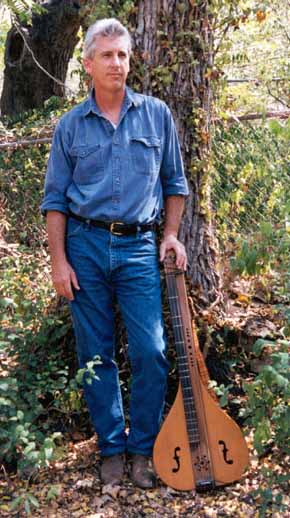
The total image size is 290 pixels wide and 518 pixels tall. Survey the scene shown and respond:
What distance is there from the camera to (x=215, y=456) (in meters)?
3.89

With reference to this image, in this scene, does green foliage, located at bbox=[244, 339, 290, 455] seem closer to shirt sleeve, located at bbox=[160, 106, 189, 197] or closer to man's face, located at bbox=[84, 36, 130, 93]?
shirt sleeve, located at bbox=[160, 106, 189, 197]

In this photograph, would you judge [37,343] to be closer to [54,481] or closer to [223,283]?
[54,481]

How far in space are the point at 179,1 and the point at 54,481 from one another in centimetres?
275

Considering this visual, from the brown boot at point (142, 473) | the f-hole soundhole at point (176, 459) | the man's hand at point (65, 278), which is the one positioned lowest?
the brown boot at point (142, 473)

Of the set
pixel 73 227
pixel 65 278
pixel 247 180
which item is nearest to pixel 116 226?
pixel 73 227

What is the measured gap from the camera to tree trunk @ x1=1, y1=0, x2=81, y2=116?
399 inches

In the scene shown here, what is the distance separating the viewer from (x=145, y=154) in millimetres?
3688

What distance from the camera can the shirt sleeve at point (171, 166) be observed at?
12.5 ft

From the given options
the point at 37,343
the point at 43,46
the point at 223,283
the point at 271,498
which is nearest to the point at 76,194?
the point at 37,343

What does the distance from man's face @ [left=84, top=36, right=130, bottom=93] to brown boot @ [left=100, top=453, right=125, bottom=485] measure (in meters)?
1.93

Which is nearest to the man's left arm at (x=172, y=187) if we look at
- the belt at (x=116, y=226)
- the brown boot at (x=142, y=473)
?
the belt at (x=116, y=226)

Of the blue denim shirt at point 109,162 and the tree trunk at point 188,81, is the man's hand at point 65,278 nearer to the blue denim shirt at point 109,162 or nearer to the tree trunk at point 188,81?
the blue denim shirt at point 109,162

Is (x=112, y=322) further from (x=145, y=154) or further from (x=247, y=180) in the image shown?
(x=247, y=180)

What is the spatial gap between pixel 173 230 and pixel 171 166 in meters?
0.34
